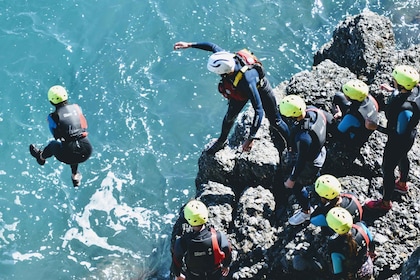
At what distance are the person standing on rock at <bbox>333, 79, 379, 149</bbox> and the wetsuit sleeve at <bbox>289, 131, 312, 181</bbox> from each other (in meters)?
1.21

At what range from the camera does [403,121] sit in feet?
32.1

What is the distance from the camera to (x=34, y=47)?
763 inches

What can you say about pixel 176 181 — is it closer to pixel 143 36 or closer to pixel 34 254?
pixel 34 254

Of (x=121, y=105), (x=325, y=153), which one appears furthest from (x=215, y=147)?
(x=121, y=105)

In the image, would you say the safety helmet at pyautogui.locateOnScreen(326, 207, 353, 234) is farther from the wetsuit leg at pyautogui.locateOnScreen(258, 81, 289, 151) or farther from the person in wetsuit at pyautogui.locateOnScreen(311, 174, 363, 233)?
the wetsuit leg at pyautogui.locateOnScreen(258, 81, 289, 151)

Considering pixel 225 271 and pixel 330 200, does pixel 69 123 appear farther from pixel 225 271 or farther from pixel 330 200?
pixel 330 200

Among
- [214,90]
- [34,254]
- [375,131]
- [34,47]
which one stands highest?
[375,131]

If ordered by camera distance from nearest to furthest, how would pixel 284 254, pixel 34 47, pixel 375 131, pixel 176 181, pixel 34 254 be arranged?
pixel 284 254 → pixel 375 131 → pixel 34 254 → pixel 176 181 → pixel 34 47

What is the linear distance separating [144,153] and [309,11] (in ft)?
28.4

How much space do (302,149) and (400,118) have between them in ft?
5.74

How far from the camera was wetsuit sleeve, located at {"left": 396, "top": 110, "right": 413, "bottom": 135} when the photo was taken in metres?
9.70

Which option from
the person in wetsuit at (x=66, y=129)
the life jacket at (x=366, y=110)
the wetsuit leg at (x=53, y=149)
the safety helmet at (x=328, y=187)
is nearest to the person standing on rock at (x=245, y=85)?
the life jacket at (x=366, y=110)

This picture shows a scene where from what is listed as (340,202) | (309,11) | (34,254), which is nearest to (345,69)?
(340,202)

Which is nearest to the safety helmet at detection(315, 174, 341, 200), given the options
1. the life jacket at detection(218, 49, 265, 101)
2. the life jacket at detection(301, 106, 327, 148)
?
the life jacket at detection(301, 106, 327, 148)
